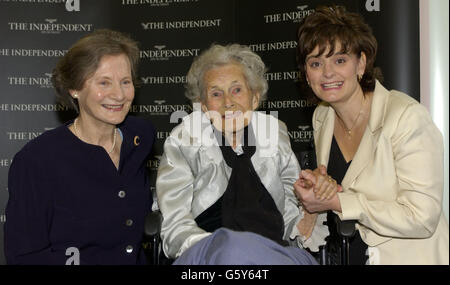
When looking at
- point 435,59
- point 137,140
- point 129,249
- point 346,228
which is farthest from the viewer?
point 435,59

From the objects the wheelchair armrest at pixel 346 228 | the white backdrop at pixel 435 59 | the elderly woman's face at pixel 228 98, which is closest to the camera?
the wheelchair armrest at pixel 346 228

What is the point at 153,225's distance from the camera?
2.71m

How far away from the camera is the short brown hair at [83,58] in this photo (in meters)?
2.89

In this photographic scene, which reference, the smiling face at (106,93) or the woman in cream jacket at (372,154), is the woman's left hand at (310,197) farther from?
the smiling face at (106,93)

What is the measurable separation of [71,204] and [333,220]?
135 centimetres

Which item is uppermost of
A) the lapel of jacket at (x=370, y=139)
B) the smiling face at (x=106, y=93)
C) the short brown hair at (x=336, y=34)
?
the short brown hair at (x=336, y=34)

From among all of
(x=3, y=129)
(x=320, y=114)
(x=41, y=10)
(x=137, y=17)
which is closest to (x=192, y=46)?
(x=137, y=17)

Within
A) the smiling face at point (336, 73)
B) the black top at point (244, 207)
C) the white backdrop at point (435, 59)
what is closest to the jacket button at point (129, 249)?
the black top at point (244, 207)

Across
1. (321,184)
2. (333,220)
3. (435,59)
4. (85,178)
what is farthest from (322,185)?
(435,59)

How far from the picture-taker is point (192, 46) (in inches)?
207

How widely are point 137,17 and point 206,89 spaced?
104 inches

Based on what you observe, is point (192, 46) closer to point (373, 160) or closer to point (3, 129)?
point (3, 129)

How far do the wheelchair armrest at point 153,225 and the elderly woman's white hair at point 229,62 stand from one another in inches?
28.2

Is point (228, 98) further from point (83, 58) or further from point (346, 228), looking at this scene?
point (346, 228)
